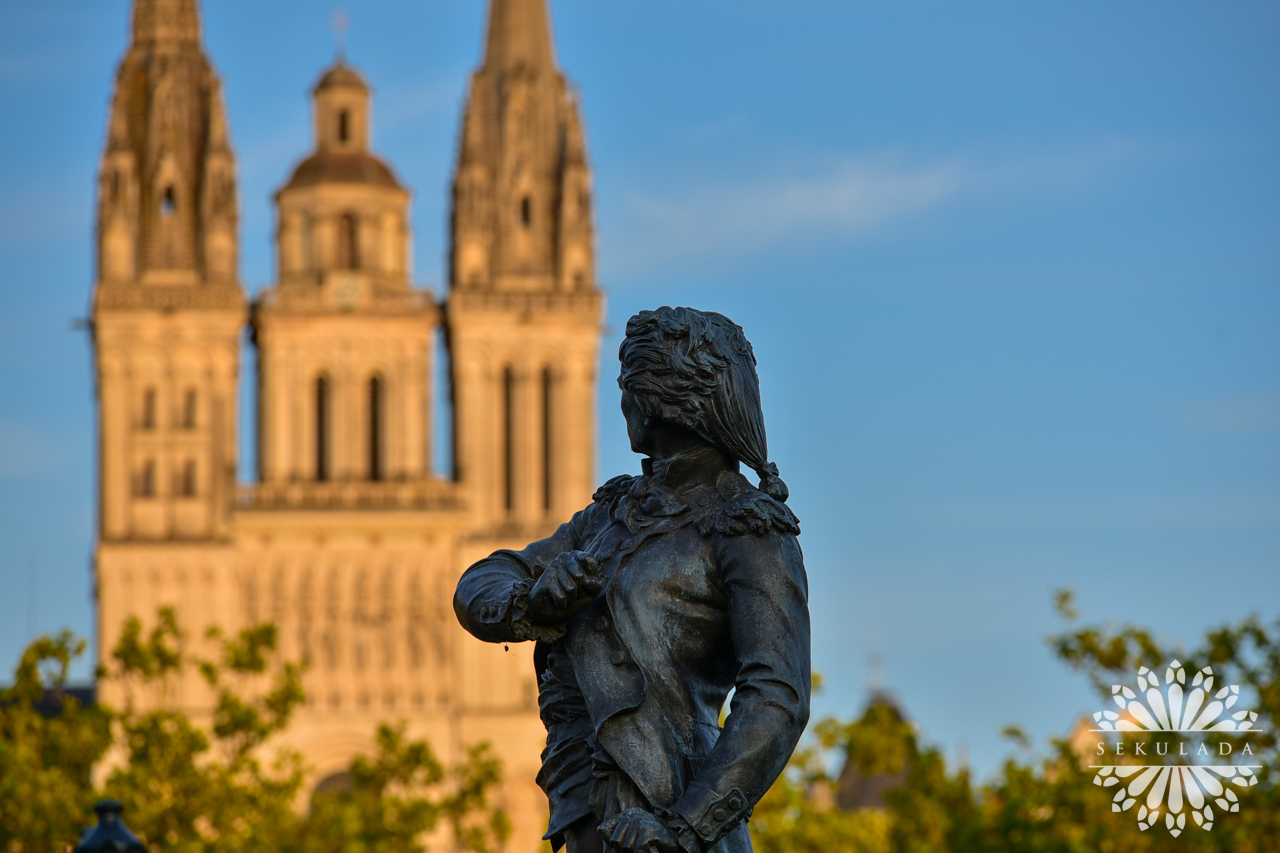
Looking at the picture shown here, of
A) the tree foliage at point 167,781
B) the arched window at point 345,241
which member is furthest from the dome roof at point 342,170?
the tree foliage at point 167,781

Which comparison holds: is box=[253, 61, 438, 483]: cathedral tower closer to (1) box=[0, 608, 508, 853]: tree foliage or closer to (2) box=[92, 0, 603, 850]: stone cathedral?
(2) box=[92, 0, 603, 850]: stone cathedral

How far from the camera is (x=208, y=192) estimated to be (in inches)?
2574

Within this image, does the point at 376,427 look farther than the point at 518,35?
No

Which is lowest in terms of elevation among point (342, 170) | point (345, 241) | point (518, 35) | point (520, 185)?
point (345, 241)

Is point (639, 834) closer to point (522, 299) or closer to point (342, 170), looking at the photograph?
point (522, 299)

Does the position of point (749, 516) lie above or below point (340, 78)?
below

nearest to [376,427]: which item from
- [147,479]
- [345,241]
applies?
[345,241]

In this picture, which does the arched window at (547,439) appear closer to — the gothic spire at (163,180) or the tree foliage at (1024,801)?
the gothic spire at (163,180)

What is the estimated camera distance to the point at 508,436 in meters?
65.7

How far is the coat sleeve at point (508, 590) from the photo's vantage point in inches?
216

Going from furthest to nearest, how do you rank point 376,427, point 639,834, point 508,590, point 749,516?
1. point 376,427
2. point 508,590
3. point 749,516
4. point 639,834

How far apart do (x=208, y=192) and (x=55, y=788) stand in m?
35.0

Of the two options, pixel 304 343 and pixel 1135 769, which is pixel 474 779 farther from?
pixel 304 343

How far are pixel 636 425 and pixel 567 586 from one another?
455 mm
